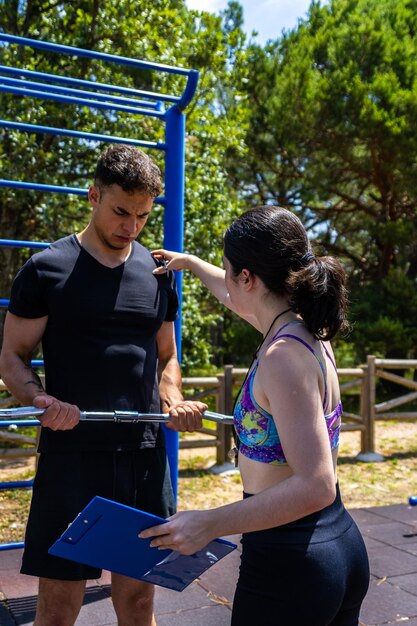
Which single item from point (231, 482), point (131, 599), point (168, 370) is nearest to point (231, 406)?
point (231, 482)

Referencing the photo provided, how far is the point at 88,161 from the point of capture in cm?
749

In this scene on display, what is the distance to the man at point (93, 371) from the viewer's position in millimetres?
2053

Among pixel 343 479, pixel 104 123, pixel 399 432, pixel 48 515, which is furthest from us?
pixel 399 432

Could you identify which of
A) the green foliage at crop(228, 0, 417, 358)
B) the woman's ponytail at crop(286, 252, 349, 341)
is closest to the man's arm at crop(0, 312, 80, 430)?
the woman's ponytail at crop(286, 252, 349, 341)

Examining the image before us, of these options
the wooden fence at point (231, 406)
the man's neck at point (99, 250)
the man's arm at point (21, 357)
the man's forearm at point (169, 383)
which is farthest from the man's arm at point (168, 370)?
the wooden fence at point (231, 406)

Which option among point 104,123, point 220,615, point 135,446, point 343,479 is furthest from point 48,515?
point 104,123

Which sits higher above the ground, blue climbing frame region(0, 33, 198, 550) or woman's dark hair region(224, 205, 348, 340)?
blue climbing frame region(0, 33, 198, 550)

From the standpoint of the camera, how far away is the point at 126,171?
2127mm

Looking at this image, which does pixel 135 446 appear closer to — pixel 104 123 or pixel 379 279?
pixel 104 123

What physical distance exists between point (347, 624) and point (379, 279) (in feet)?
39.5

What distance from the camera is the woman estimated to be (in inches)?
52.9

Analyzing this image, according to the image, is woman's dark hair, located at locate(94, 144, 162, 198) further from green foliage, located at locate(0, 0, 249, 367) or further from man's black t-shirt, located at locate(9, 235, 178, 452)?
green foliage, located at locate(0, 0, 249, 367)

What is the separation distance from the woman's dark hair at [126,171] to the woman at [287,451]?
2.27ft

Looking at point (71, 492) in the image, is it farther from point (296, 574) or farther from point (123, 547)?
point (296, 574)
